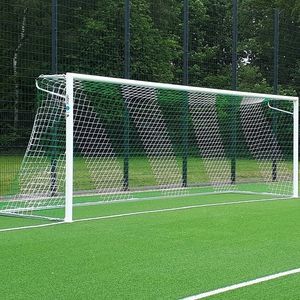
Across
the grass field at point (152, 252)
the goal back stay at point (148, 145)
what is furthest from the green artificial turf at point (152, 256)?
the goal back stay at point (148, 145)

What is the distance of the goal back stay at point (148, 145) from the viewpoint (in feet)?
36.4

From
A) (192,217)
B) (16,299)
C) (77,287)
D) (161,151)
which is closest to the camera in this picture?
(16,299)

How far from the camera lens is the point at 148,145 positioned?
1581 cm

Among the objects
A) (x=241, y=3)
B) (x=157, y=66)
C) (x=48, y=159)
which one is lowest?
(x=48, y=159)

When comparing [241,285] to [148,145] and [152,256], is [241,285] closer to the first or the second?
[152,256]

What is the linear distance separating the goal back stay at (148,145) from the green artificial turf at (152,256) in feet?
4.91

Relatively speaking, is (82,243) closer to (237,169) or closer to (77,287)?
(77,287)

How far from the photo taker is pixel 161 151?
53.6 feet

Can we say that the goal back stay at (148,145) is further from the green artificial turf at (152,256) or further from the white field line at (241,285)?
the white field line at (241,285)

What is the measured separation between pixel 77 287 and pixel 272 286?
1.76 meters

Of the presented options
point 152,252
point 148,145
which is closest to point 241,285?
point 152,252

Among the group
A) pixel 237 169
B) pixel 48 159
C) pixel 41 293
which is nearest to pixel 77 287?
pixel 41 293

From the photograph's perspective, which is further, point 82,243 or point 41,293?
point 82,243

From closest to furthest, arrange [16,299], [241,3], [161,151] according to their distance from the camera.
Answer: [16,299]
[161,151]
[241,3]
